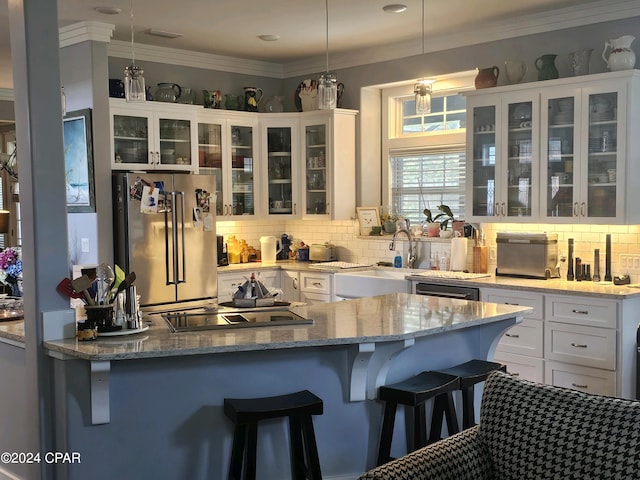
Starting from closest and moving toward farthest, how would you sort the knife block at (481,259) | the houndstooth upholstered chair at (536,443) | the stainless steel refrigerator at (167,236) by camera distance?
the houndstooth upholstered chair at (536,443)
the stainless steel refrigerator at (167,236)
the knife block at (481,259)

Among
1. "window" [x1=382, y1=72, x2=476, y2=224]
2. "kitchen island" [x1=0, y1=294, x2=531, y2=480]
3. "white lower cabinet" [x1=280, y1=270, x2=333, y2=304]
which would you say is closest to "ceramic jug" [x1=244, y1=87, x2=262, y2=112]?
"window" [x1=382, y1=72, x2=476, y2=224]

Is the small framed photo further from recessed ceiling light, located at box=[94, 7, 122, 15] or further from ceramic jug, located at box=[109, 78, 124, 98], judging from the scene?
recessed ceiling light, located at box=[94, 7, 122, 15]

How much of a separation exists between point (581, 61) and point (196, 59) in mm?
3376

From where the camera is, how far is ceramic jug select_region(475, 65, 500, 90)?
5.56 m

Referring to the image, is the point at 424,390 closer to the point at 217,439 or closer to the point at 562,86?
the point at 217,439

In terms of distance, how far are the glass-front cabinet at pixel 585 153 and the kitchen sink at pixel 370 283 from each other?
4.12 ft

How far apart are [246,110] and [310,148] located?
0.71 meters

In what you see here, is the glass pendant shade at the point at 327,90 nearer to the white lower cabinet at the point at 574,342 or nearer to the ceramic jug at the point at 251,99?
the white lower cabinet at the point at 574,342

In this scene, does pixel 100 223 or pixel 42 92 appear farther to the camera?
pixel 100 223

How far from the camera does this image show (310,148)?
678 cm

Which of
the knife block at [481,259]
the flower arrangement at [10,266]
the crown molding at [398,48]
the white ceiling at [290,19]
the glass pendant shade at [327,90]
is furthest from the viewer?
the knife block at [481,259]

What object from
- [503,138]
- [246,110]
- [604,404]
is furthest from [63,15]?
[604,404]

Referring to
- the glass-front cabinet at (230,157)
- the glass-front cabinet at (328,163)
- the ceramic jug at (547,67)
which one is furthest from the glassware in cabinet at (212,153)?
the ceramic jug at (547,67)

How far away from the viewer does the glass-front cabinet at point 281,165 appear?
22.4ft
